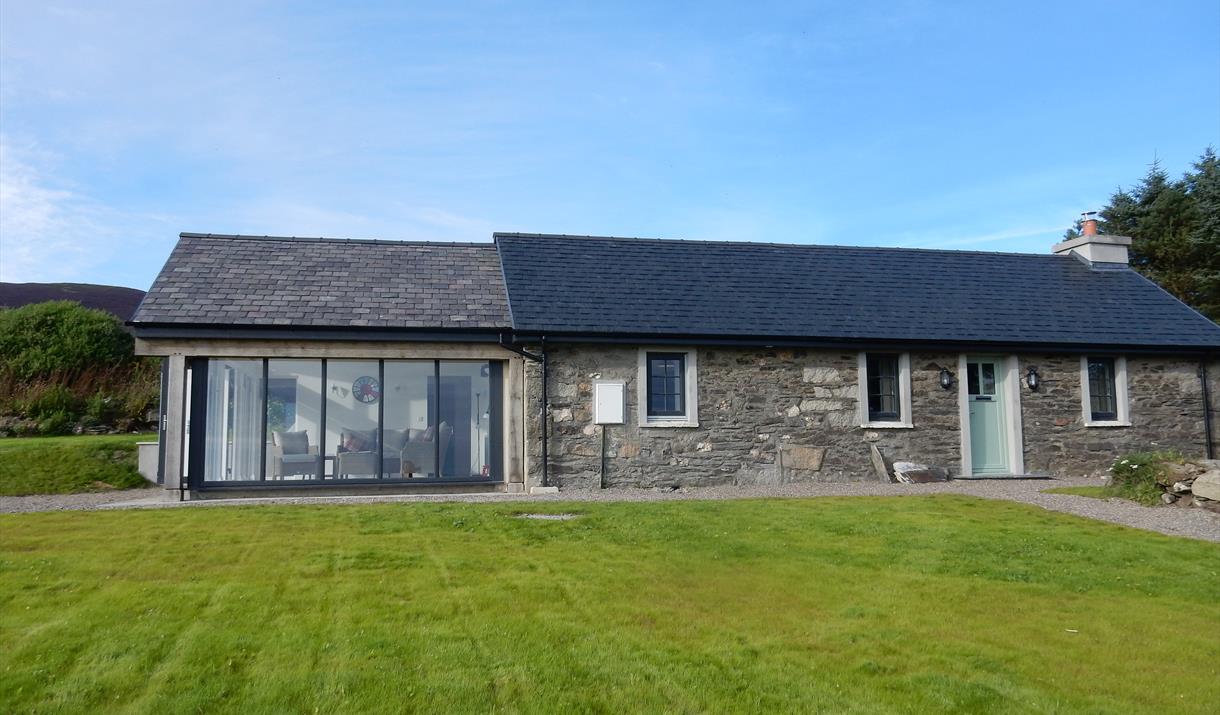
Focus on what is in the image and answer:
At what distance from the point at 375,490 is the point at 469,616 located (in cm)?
878

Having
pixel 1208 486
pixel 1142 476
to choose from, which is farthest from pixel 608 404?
pixel 1208 486

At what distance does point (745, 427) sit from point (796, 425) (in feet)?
2.95

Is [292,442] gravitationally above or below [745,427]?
below

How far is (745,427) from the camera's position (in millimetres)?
15672

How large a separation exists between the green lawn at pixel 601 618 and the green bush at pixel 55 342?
11951mm

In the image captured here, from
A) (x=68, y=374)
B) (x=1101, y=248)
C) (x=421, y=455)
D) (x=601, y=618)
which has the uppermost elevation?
(x=1101, y=248)

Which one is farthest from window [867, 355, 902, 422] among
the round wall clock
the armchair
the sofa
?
the round wall clock

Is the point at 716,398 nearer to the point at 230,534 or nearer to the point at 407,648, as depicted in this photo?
the point at 230,534

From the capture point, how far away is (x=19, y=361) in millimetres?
20406

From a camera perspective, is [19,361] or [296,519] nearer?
[296,519]

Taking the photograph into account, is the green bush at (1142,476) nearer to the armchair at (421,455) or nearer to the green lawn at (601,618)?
the green lawn at (601,618)

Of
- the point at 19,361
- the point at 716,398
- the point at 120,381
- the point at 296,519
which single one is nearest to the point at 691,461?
the point at 716,398

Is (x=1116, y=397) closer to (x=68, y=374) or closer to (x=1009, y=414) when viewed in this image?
(x=1009, y=414)

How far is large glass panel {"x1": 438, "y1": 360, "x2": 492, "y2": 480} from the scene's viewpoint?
15.3 meters
